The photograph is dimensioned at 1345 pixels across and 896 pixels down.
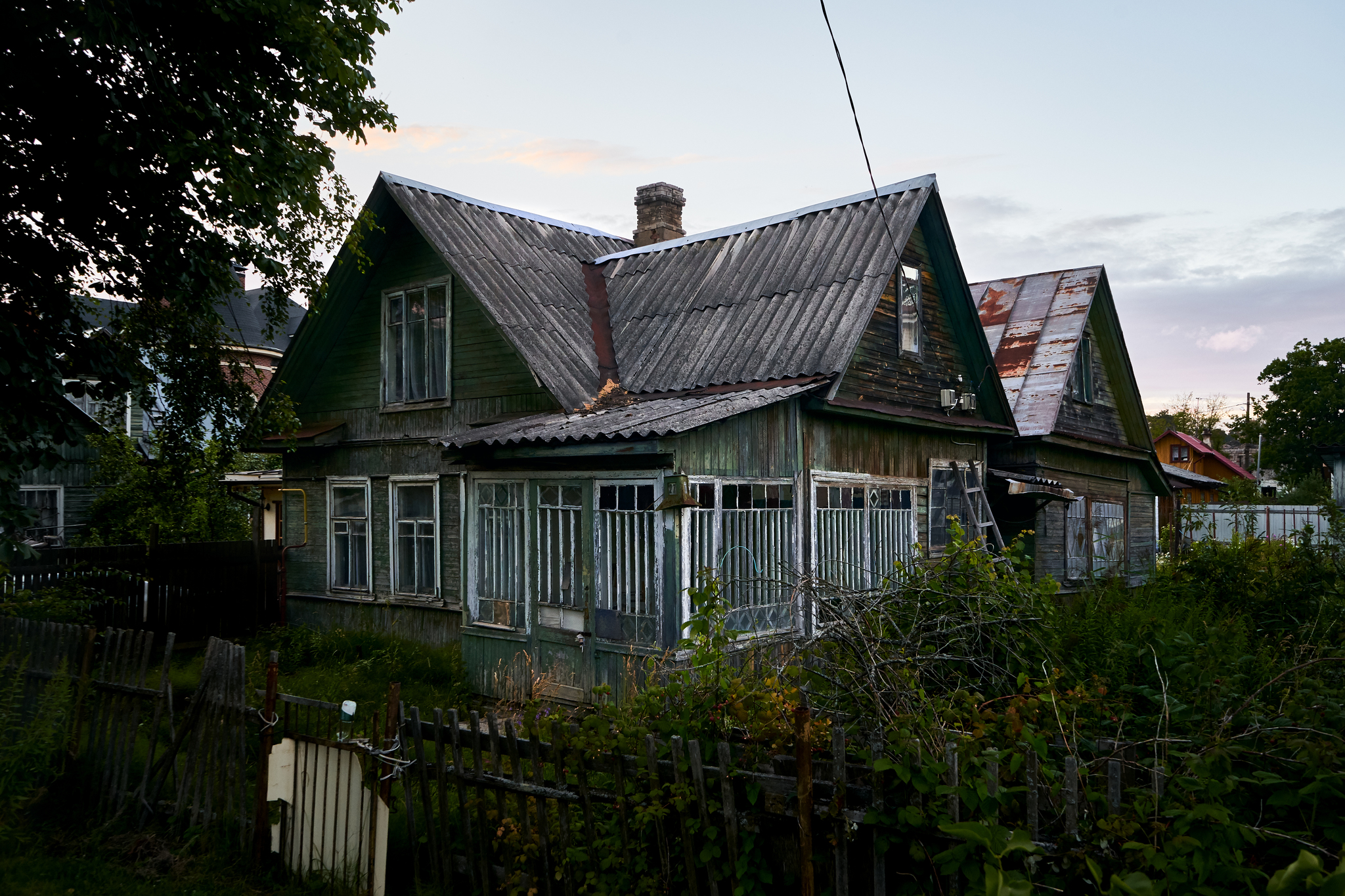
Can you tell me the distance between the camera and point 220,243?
330 inches

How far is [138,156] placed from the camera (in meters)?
7.55

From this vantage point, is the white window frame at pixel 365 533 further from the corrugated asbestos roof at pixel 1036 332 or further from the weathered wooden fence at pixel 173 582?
the corrugated asbestos roof at pixel 1036 332

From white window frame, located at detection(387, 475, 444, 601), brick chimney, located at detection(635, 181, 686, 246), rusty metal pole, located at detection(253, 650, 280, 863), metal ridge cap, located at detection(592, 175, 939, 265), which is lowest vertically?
rusty metal pole, located at detection(253, 650, 280, 863)

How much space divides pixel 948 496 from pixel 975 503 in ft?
2.37

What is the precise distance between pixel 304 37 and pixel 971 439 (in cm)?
1023

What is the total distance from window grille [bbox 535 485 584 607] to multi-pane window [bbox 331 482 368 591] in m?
4.54

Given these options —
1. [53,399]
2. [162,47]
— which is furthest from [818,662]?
[162,47]

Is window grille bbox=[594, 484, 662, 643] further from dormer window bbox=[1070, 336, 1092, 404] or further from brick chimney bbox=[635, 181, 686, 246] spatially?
dormer window bbox=[1070, 336, 1092, 404]

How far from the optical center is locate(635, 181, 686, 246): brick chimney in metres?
16.5

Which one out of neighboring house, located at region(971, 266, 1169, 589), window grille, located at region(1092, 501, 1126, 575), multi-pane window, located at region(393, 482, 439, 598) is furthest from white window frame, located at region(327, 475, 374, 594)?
window grille, located at region(1092, 501, 1126, 575)

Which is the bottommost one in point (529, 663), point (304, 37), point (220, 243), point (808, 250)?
point (529, 663)

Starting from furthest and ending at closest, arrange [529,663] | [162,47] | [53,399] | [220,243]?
[529,663], [220,243], [162,47], [53,399]

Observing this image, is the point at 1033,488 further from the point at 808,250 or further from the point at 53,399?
the point at 53,399

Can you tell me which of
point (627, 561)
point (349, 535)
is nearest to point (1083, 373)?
point (627, 561)
